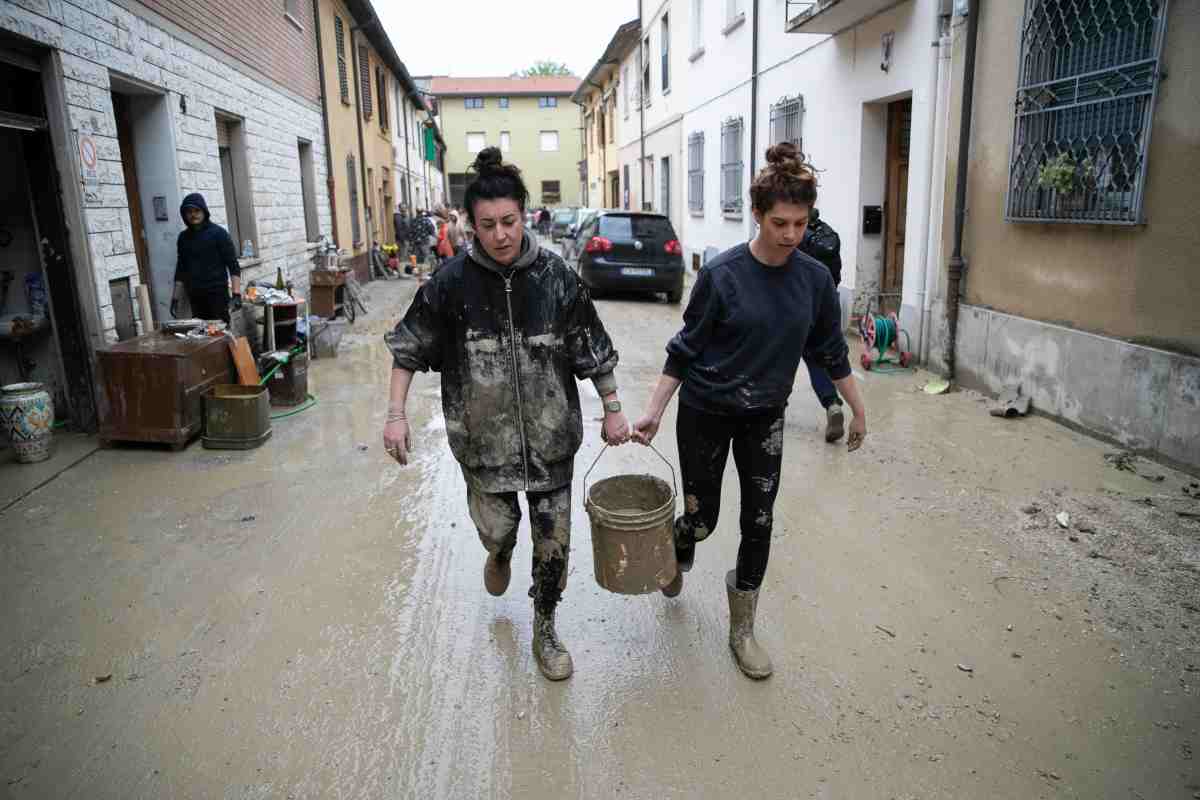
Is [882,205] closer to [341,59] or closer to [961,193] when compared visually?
[961,193]

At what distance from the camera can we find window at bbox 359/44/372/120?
1855 centimetres

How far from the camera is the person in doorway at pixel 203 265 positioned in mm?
7371

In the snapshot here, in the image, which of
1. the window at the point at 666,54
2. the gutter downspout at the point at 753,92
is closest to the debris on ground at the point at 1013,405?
the gutter downspout at the point at 753,92

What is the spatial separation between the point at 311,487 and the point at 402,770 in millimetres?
2830

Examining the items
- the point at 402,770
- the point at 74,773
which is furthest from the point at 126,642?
the point at 402,770

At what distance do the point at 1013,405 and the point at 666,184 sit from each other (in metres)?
15.6

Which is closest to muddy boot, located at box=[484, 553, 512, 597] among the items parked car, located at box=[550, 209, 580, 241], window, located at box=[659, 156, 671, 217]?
window, located at box=[659, 156, 671, 217]

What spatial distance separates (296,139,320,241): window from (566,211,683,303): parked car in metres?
4.37

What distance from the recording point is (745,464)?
2.99 meters

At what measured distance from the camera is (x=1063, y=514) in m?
4.32

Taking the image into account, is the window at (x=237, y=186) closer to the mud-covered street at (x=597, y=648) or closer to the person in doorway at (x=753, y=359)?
the mud-covered street at (x=597, y=648)

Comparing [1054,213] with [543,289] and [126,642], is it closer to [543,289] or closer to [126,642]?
[543,289]

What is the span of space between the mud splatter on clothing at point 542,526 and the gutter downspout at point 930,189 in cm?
592

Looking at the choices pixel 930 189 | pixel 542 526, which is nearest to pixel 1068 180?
pixel 930 189
